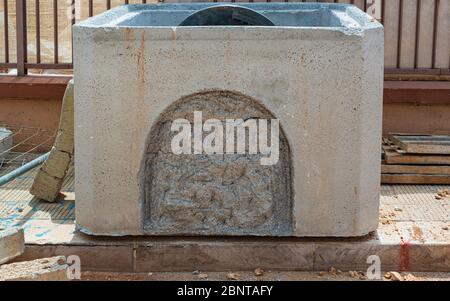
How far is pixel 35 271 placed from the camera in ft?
13.4

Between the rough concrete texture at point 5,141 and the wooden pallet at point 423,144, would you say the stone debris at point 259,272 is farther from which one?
the rough concrete texture at point 5,141

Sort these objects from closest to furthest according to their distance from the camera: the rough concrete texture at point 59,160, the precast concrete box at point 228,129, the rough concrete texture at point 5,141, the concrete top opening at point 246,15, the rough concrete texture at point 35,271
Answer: the rough concrete texture at point 35,271
the precast concrete box at point 228,129
the concrete top opening at point 246,15
the rough concrete texture at point 59,160
the rough concrete texture at point 5,141

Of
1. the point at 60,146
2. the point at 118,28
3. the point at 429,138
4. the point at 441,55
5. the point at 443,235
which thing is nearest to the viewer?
the point at 118,28

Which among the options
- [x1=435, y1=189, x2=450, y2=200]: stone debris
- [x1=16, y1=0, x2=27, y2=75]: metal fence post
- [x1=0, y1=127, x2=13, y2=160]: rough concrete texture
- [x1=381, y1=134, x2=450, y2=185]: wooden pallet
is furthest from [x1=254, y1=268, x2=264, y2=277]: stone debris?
[x1=16, y1=0, x2=27, y2=75]: metal fence post

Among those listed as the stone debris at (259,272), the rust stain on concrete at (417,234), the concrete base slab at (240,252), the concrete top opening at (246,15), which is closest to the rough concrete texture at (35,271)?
the concrete base slab at (240,252)

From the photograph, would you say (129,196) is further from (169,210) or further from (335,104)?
A: (335,104)

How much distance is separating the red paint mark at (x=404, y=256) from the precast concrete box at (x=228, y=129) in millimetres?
201

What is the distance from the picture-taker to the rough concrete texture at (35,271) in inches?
158

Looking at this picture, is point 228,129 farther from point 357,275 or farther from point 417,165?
point 417,165

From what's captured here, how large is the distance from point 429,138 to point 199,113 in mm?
2448

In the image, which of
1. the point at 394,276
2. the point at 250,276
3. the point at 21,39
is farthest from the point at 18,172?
the point at 394,276


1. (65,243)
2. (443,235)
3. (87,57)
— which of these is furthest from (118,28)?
(443,235)

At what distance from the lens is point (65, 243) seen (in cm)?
479

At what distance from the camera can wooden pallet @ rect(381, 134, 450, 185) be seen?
613 centimetres
